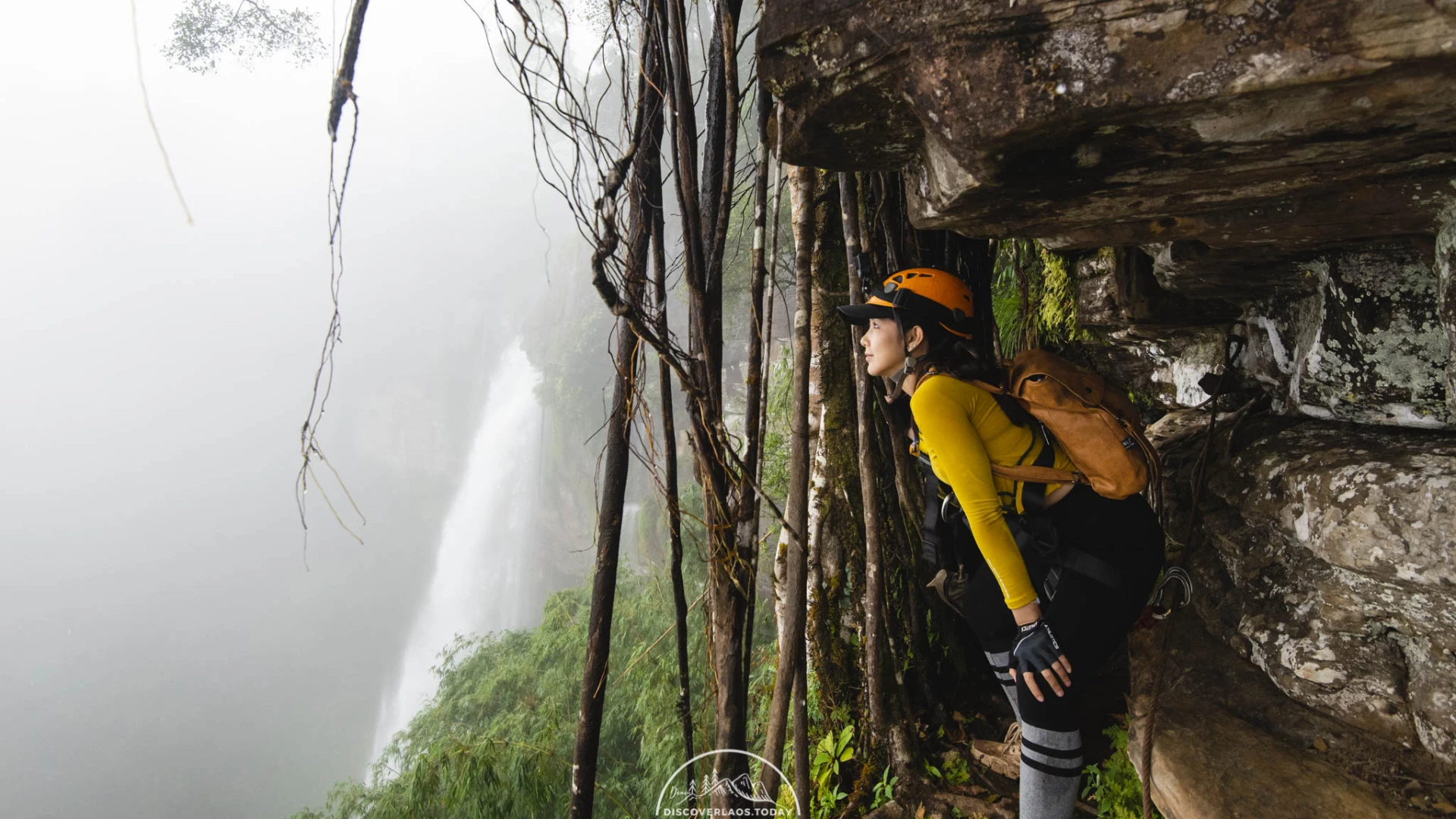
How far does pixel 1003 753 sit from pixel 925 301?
76.1 inches

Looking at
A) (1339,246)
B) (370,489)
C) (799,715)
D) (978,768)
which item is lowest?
(978,768)

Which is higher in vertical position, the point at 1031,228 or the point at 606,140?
the point at 606,140

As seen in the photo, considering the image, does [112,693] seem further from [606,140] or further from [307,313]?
[606,140]

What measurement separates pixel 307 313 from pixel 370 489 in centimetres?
3142

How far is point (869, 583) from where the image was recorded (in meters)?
2.58

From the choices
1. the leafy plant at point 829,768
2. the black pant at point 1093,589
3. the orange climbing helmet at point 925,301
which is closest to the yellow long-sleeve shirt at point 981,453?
the black pant at point 1093,589

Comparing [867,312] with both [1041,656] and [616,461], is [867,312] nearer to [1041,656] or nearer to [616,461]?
[616,461]

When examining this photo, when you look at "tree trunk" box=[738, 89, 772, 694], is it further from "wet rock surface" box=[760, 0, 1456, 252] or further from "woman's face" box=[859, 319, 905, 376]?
"wet rock surface" box=[760, 0, 1456, 252]

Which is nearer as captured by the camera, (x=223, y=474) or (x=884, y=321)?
(x=884, y=321)

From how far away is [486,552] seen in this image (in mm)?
43750

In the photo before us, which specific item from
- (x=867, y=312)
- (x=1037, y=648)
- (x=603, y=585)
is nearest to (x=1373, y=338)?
(x=1037, y=648)

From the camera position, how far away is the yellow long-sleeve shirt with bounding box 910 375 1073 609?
1775 millimetres

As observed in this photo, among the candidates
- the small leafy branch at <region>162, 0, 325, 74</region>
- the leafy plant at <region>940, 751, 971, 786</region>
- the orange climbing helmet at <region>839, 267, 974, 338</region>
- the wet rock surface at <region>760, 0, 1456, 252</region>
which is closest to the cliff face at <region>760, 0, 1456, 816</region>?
the wet rock surface at <region>760, 0, 1456, 252</region>

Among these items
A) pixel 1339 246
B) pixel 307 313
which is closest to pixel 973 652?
pixel 1339 246
